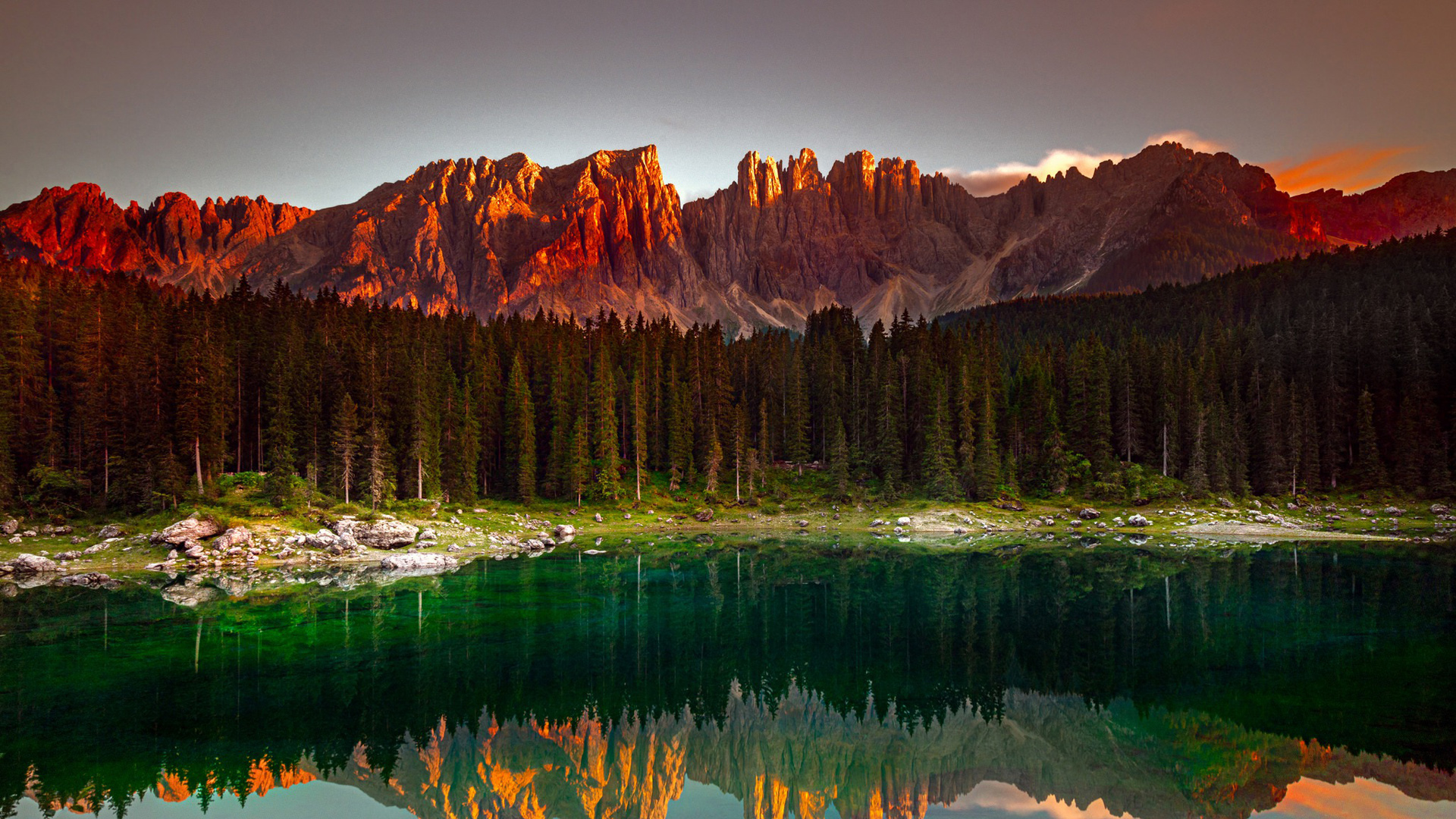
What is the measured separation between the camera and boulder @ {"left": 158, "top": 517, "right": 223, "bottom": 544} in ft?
158

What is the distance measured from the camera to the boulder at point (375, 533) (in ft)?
179

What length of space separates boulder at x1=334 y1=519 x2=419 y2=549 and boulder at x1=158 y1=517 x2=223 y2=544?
7511 millimetres

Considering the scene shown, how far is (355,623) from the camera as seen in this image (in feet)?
105

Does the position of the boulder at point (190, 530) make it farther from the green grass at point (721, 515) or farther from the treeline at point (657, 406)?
the treeline at point (657, 406)

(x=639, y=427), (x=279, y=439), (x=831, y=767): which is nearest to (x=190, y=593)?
(x=279, y=439)

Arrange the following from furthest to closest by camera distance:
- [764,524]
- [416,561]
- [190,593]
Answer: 1. [764,524]
2. [416,561]
3. [190,593]

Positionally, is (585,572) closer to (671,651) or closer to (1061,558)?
(671,651)

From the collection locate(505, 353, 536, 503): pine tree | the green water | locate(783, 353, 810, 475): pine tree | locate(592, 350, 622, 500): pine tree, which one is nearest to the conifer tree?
locate(783, 353, 810, 475): pine tree

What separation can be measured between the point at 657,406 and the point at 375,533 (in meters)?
41.6

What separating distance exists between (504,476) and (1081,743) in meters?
72.4

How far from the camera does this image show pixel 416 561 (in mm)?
51500

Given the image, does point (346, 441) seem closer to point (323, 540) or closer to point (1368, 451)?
point (323, 540)

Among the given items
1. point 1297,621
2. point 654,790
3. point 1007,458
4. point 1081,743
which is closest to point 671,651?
point 654,790

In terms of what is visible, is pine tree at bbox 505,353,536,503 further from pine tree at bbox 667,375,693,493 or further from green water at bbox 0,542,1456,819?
green water at bbox 0,542,1456,819
